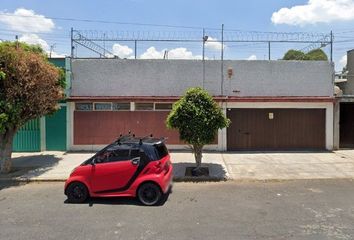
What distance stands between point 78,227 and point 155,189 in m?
2.19

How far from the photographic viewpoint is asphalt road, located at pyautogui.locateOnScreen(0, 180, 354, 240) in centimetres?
673

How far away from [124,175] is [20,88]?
5732 millimetres

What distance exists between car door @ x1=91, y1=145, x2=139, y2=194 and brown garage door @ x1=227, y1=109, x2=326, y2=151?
911cm

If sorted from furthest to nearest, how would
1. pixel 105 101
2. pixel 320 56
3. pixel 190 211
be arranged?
pixel 320 56
pixel 105 101
pixel 190 211

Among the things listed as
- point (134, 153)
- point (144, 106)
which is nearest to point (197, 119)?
Answer: point (134, 153)

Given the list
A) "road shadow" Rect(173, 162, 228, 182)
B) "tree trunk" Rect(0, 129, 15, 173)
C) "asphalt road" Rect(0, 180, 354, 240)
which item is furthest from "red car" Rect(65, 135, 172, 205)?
"tree trunk" Rect(0, 129, 15, 173)

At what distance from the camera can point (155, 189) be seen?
28.6 ft

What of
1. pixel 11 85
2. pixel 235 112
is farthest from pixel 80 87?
pixel 235 112

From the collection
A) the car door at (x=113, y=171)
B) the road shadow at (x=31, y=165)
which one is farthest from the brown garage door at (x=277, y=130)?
the car door at (x=113, y=171)

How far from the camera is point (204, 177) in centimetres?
1184

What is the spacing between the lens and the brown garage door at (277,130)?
1725 centimetres

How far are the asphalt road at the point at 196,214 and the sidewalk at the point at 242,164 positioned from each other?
4.25 ft

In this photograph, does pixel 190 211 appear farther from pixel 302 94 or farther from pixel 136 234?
pixel 302 94

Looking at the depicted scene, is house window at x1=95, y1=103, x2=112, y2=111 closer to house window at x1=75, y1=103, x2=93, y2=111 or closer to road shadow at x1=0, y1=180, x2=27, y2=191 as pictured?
house window at x1=75, y1=103, x2=93, y2=111
